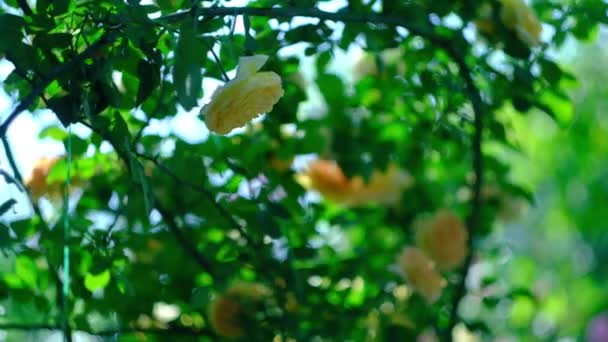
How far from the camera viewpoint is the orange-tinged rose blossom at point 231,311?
74 centimetres

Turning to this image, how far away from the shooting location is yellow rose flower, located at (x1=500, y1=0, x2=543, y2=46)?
0.67m

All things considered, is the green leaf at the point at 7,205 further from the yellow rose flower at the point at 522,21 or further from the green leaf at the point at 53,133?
the yellow rose flower at the point at 522,21

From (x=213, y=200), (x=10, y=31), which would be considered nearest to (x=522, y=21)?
(x=213, y=200)

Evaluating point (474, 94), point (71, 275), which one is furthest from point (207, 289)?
point (474, 94)

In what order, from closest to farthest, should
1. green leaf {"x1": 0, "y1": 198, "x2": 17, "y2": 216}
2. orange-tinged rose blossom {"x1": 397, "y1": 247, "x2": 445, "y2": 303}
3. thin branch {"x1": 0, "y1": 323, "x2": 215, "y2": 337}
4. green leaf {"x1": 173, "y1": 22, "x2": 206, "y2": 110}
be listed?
green leaf {"x1": 173, "y1": 22, "x2": 206, "y2": 110}, green leaf {"x1": 0, "y1": 198, "x2": 17, "y2": 216}, thin branch {"x1": 0, "y1": 323, "x2": 215, "y2": 337}, orange-tinged rose blossom {"x1": 397, "y1": 247, "x2": 445, "y2": 303}

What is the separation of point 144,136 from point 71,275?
0.11m

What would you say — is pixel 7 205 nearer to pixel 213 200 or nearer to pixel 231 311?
pixel 213 200

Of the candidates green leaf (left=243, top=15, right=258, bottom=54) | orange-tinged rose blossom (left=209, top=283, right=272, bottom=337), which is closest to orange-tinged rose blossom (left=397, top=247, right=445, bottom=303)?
orange-tinged rose blossom (left=209, top=283, right=272, bottom=337)

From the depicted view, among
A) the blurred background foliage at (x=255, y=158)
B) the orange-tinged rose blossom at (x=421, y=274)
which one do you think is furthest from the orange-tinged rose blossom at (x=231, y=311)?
the orange-tinged rose blossom at (x=421, y=274)

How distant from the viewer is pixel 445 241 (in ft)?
2.80

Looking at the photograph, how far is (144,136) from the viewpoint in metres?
0.70

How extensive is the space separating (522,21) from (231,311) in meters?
0.27

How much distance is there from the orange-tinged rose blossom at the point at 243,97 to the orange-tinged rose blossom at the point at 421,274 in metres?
0.36

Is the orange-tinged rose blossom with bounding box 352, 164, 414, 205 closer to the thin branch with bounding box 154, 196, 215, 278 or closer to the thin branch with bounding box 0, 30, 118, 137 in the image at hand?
the thin branch with bounding box 154, 196, 215, 278
